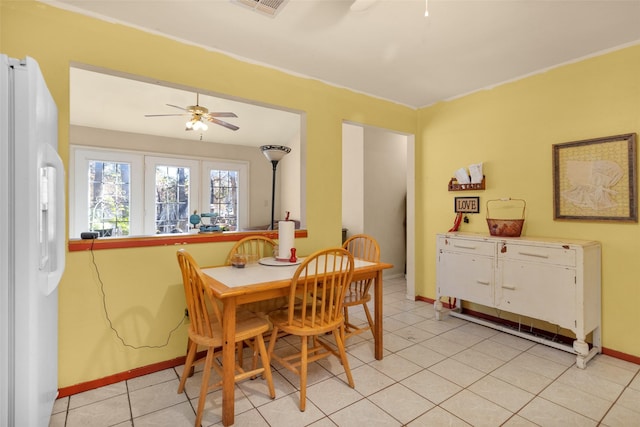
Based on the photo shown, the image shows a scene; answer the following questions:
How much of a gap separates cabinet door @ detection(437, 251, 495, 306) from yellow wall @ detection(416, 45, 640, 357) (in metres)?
0.53

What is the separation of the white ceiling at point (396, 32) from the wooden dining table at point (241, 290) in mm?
1652

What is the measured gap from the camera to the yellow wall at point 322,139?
6.42ft

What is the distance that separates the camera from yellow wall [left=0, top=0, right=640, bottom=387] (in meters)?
1.96

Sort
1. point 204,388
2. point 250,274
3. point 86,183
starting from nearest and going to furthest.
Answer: point 204,388
point 250,274
point 86,183

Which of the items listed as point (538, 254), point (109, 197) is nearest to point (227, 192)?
point (109, 197)

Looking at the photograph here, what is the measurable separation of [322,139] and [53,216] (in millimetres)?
2149

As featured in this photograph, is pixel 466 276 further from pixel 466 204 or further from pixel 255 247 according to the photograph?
pixel 255 247

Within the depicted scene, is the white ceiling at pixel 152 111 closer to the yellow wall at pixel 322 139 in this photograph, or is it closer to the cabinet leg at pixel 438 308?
the yellow wall at pixel 322 139

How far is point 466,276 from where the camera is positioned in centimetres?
299

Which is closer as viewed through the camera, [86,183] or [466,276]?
[466,276]

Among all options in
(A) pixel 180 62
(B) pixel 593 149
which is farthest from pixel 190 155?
(B) pixel 593 149

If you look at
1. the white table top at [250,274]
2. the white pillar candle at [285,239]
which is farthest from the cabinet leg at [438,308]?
the white pillar candle at [285,239]

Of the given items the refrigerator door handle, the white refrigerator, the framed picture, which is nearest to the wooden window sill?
the refrigerator door handle

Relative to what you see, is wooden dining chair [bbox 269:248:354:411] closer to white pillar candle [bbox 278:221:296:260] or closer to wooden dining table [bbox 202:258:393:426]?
wooden dining table [bbox 202:258:393:426]
